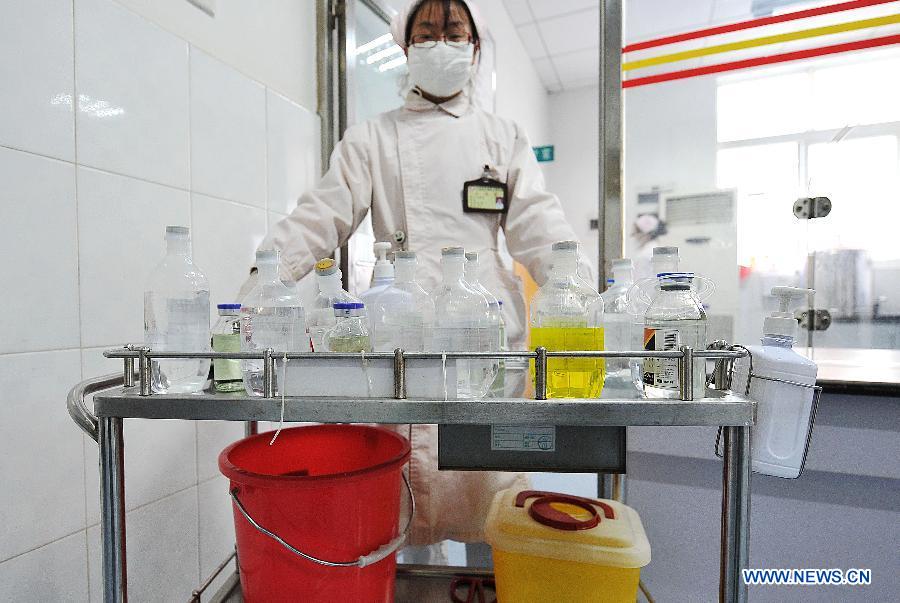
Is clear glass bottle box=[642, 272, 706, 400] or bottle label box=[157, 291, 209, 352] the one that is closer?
clear glass bottle box=[642, 272, 706, 400]

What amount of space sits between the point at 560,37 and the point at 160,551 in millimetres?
3767

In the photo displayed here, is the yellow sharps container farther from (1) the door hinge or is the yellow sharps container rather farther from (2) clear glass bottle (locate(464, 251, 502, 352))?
(1) the door hinge

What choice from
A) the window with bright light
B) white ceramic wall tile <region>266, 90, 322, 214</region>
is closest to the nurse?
white ceramic wall tile <region>266, 90, 322, 214</region>

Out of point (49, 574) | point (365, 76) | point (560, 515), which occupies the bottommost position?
point (49, 574)

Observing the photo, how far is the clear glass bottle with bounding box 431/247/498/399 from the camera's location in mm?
706

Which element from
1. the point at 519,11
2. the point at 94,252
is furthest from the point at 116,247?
the point at 519,11

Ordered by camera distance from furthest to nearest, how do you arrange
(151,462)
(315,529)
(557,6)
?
1. (557,6)
2. (151,462)
3. (315,529)

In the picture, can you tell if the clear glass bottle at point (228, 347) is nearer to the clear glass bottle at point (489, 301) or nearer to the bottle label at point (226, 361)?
the bottle label at point (226, 361)

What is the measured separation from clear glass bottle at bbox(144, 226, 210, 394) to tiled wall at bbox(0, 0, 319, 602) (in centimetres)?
25

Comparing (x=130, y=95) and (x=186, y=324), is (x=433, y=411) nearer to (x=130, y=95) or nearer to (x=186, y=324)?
(x=186, y=324)

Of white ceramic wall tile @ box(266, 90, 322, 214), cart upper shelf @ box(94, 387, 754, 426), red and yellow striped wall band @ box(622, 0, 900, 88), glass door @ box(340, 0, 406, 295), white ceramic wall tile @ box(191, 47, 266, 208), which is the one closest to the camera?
cart upper shelf @ box(94, 387, 754, 426)

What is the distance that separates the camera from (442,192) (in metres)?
1.35

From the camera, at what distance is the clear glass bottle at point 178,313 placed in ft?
2.50

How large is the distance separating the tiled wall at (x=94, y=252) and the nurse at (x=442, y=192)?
32 centimetres
